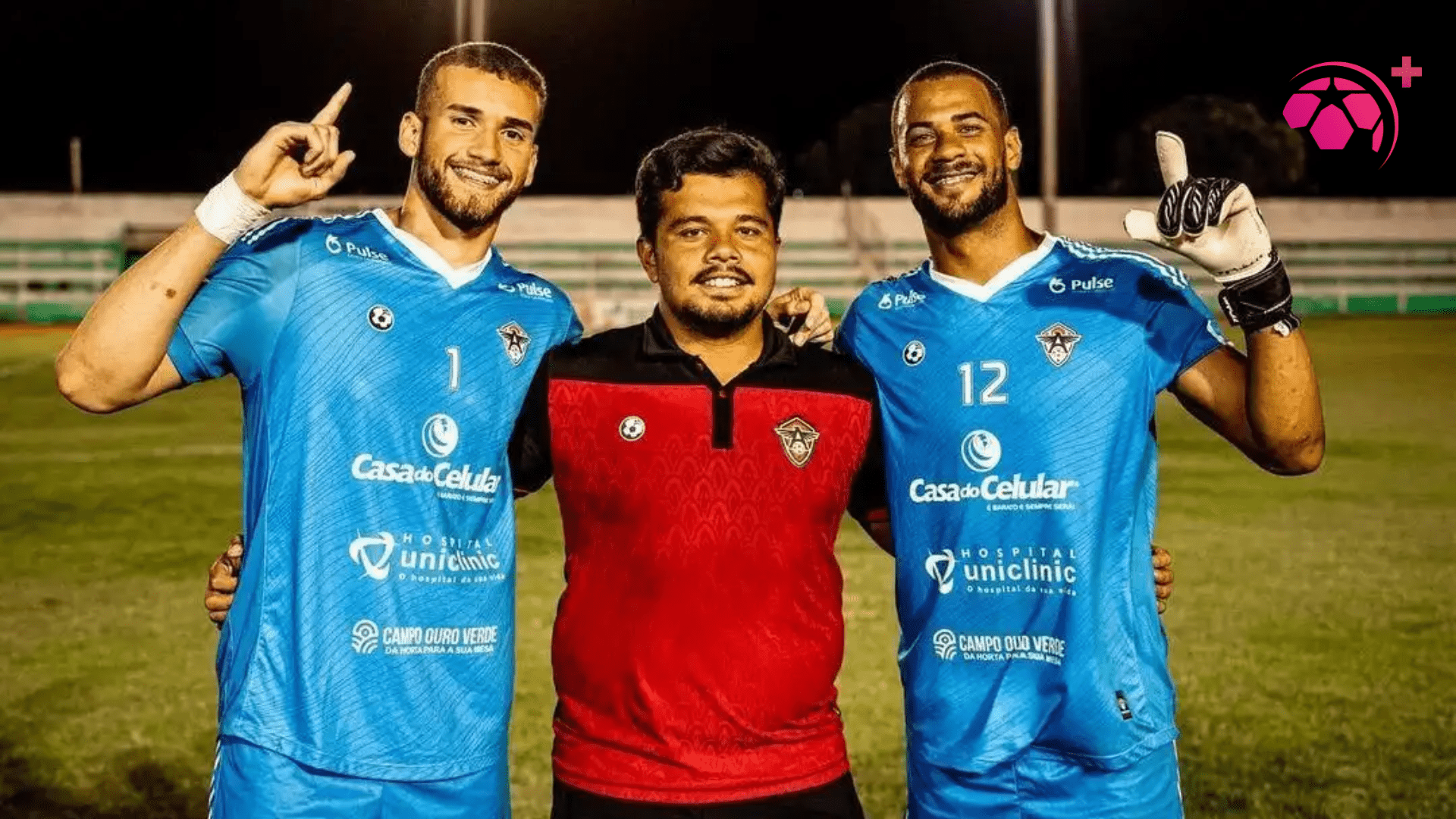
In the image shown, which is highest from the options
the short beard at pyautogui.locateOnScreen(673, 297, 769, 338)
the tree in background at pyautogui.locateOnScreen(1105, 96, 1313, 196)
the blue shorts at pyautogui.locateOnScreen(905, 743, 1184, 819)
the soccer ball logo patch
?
the tree in background at pyautogui.locateOnScreen(1105, 96, 1313, 196)

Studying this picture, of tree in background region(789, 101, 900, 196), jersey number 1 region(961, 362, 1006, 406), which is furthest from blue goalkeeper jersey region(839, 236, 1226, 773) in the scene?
tree in background region(789, 101, 900, 196)

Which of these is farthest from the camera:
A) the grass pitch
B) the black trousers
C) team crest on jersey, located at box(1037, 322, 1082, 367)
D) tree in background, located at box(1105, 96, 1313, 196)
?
tree in background, located at box(1105, 96, 1313, 196)

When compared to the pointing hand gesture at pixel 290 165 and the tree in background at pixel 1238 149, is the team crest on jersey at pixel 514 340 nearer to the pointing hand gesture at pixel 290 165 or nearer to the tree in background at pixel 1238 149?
the pointing hand gesture at pixel 290 165

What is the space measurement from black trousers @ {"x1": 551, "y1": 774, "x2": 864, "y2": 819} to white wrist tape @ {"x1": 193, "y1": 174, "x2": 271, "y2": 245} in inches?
51.0

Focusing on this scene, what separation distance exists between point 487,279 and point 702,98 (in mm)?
40589

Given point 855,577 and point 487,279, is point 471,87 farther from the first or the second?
point 855,577

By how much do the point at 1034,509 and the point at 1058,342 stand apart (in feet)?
1.25

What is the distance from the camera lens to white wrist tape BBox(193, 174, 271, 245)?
302cm

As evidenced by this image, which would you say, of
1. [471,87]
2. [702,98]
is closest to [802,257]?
[702,98]

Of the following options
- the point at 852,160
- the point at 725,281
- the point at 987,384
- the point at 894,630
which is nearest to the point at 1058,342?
the point at 987,384

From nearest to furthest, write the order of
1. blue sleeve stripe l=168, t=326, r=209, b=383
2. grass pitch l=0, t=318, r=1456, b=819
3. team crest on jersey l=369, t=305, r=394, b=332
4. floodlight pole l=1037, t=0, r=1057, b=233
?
1. blue sleeve stripe l=168, t=326, r=209, b=383
2. team crest on jersey l=369, t=305, r=394, b=332
3. grass pitch l=0, t=318, r=1456, b=819
4. floodlight pole l=1037, t=0, r=1057, b=233

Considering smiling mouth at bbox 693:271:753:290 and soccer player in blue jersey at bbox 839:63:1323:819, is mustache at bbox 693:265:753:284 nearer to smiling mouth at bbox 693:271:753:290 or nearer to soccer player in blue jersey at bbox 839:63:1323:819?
smiling mouth at bbox 693:271:753:290

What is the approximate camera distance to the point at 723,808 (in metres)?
3.00

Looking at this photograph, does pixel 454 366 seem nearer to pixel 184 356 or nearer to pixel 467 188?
pixel 467 188
